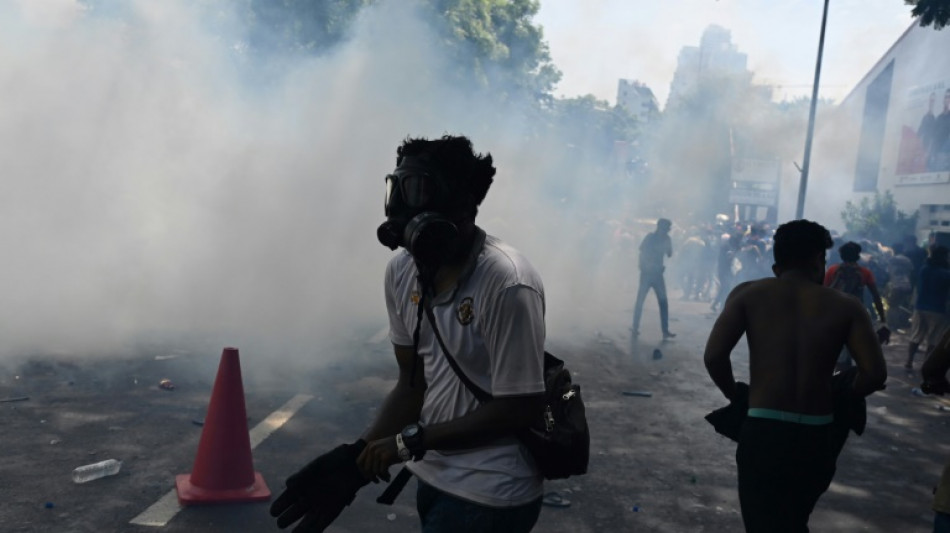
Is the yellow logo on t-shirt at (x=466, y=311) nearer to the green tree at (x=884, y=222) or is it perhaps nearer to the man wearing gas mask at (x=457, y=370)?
the man wearing gas mask at (x=457, y=370)

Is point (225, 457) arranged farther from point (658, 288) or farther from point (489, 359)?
point (658, 288)

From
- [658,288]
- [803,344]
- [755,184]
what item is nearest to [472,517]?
[803,344]

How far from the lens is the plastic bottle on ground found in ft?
18.0

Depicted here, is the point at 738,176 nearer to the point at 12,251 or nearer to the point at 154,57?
the point at 154,57

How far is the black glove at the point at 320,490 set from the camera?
2.37m

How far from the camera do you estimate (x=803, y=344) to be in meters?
3.51

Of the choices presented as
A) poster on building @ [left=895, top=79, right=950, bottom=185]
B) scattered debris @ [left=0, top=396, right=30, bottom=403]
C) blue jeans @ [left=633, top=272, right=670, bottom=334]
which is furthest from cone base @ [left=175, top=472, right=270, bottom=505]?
poster on building @ [left=895, top=79, right=950, bottom=185]

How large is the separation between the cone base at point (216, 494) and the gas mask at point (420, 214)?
3.23 meters

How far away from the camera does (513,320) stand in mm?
2240

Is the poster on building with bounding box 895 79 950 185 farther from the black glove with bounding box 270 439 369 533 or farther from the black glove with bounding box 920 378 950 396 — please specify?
the black glove with bounding box 270 439 369 533

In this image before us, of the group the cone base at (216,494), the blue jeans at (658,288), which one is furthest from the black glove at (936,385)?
the blue jeans at (658,288)

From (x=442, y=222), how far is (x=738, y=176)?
36888 mm

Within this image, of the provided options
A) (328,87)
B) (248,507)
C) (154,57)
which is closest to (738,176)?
(328,87)

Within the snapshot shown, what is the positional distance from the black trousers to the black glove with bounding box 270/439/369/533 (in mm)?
1710
